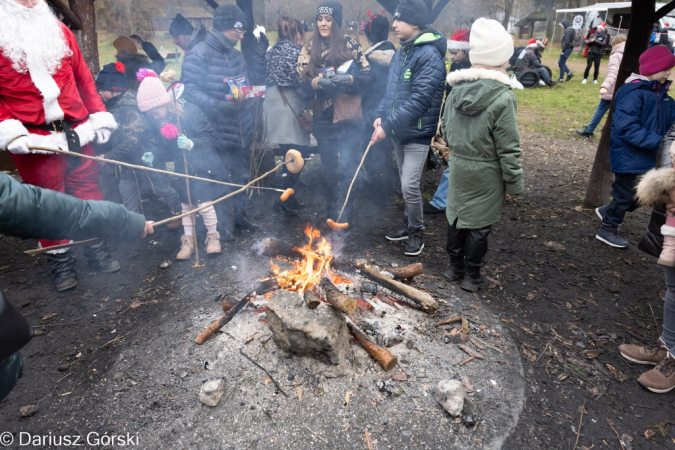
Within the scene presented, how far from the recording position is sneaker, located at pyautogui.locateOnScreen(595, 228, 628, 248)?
4.87 m

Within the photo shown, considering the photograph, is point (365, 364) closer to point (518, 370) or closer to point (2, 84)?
point (518, 370)

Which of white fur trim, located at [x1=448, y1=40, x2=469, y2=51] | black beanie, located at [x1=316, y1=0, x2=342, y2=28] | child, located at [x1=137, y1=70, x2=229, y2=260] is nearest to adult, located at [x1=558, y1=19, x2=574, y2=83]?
white fur trim, located at [x1=448, y1=40, x2=469, y2=51]

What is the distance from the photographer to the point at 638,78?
14.2 feet

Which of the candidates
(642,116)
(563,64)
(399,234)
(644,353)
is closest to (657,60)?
(642,116)

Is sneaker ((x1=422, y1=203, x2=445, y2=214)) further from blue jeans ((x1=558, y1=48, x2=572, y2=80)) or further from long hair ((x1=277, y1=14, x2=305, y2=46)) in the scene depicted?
blue jeans ((x1=558, y1=48, x2=572, y2=80))

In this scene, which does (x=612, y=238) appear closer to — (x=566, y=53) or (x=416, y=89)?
(x=416, y=89)

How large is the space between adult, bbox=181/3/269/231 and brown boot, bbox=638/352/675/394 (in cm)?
443

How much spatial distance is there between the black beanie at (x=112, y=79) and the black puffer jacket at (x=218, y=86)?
106cm

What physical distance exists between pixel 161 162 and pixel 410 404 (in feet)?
14.5

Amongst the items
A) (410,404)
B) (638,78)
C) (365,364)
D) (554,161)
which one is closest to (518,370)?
(410,404)

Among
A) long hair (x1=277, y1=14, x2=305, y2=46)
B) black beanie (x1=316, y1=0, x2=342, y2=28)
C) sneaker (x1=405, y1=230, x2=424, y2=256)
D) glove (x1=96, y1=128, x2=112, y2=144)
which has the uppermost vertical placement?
black beanie (x1=316, y1=0, x2=342, y2=28)

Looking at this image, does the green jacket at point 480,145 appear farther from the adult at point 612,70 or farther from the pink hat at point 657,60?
the adult at point 612,70

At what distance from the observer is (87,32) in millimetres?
6480

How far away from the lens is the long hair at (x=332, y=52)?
16.0ft
